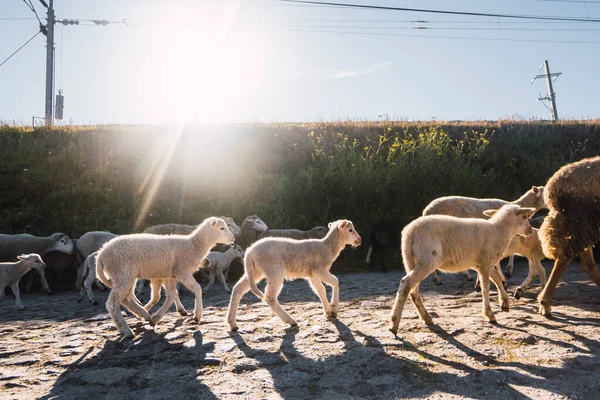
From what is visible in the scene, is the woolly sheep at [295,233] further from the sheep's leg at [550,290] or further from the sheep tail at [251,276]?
the sheep's leg at [550,290]

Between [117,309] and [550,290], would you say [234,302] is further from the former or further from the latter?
[550,290]

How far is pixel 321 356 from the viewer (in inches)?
194

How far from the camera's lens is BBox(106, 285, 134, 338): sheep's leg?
6.13 meters

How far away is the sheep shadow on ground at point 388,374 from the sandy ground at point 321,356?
1 cm

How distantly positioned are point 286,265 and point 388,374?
265 cm

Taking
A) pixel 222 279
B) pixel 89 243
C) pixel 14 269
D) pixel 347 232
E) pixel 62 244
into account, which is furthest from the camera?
pixel 62 244

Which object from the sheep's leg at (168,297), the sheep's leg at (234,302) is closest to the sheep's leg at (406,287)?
the sheep's leg at (234,302)

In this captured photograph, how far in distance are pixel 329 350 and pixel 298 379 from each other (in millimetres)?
869

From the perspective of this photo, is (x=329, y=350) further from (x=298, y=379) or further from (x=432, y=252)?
(x=432, y=252)

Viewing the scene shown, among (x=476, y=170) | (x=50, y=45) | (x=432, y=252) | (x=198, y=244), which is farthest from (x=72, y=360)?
(x=50, y=45)

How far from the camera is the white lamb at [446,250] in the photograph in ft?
18.9

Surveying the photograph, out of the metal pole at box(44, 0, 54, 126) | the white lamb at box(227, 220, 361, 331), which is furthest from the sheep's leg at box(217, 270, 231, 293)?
the metal pole at box(44, 0, 54, 126)

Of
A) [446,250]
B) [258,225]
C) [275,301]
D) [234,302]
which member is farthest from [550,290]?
[258,225]

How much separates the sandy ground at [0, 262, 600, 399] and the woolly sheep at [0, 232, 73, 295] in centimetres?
434
